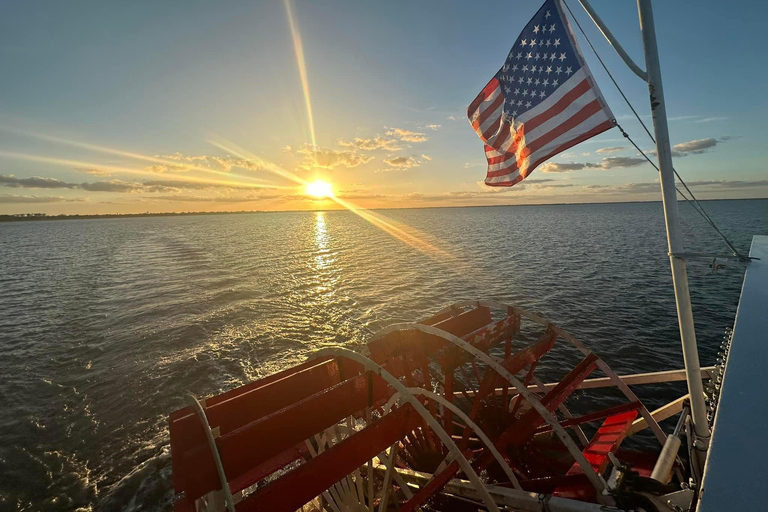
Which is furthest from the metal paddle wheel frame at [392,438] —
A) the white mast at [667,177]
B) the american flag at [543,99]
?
the american flag at [543,99]

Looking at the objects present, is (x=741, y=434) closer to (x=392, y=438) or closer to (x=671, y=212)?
(x=671, y=212)

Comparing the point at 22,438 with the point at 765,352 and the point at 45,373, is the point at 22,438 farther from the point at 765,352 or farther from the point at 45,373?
the point at 765,352

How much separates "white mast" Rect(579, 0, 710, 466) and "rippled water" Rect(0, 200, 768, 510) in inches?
335

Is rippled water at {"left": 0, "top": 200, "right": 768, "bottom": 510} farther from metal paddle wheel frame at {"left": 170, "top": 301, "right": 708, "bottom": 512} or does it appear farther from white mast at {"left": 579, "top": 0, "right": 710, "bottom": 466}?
white mast at {"left": 579, "top": 0, "right": 710, "bottom": 466}

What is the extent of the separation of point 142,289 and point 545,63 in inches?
1104

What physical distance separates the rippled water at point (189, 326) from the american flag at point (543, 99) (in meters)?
10.3

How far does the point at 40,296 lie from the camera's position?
78.0ft

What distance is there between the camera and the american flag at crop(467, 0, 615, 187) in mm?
4871

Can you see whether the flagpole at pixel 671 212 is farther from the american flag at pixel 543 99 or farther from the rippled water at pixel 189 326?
the rippled water at pixel 189 326

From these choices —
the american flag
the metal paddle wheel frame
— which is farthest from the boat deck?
the american flag

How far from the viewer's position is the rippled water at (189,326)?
924 centimetres

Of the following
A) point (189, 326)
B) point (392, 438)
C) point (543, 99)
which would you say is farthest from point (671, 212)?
point (189, 326)

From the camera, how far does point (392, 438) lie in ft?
18.3

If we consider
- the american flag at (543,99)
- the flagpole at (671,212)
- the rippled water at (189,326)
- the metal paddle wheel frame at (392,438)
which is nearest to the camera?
the flagpole at (671,212)
